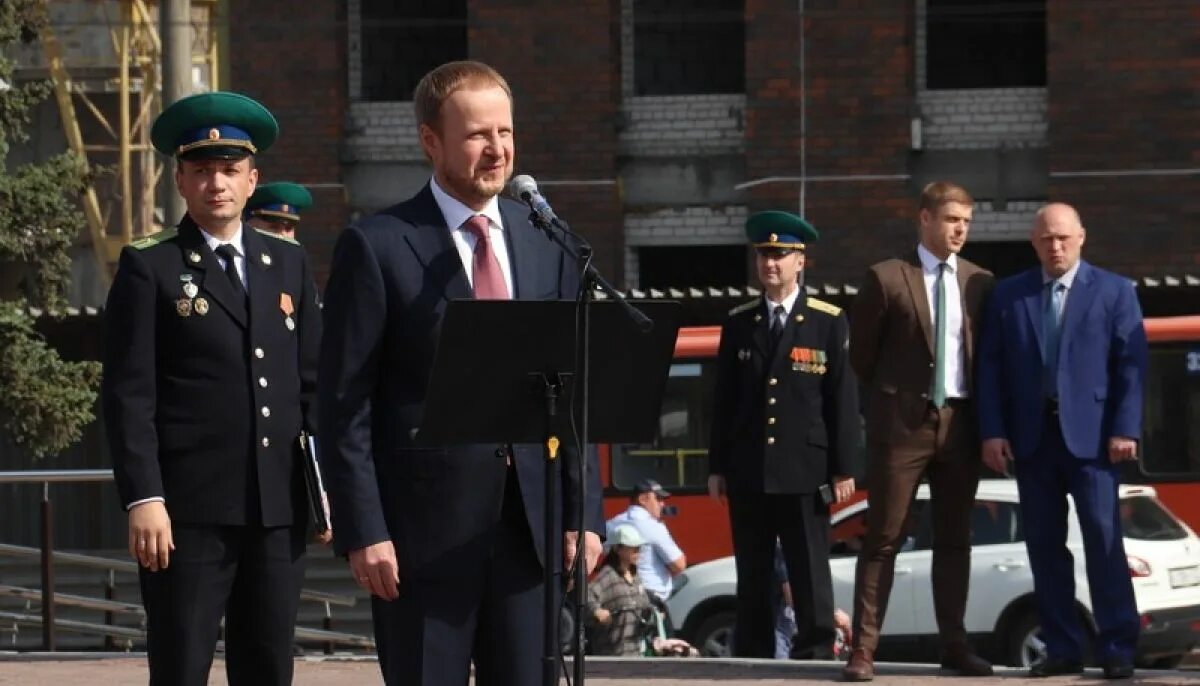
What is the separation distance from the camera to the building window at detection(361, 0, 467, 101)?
26.2 metres

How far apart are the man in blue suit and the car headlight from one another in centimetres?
648

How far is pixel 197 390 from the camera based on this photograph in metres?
7.05

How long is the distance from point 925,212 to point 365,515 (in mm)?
5288

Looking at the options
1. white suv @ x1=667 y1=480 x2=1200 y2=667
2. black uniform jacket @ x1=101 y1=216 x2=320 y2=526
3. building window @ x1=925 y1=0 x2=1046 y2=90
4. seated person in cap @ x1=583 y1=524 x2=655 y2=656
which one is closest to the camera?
black uniform jacket @ x1=101 y1=216 x2=320 y2=526

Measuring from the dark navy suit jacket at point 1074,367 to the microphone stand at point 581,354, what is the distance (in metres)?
4.66

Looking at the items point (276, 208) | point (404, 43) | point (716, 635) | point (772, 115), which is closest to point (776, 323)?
point (276, 208)

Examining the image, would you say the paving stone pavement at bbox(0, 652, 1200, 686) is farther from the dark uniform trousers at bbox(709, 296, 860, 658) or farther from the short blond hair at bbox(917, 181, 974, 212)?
the short blond hair at bbox(917, 181, 974, 212)

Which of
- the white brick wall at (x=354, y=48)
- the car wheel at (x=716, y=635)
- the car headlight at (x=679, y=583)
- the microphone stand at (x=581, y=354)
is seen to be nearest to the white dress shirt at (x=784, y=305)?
the car wheel at (x=716, y=635)

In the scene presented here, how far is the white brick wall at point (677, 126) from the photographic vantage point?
25.5 metres

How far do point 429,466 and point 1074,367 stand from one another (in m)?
4.99

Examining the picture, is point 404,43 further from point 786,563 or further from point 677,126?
point 786,563

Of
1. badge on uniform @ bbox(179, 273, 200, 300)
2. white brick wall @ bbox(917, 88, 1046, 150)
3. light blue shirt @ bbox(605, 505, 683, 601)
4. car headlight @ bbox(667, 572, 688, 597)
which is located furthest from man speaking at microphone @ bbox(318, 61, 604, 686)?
white brick wall @ bbox(917, 88, 1046, 150)

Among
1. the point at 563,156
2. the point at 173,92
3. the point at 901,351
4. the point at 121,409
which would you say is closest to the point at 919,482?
the point at 901,351

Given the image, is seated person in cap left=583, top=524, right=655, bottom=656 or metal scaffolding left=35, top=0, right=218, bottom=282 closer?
seated person in cap left=583, top=524, right=655, bottom=656
